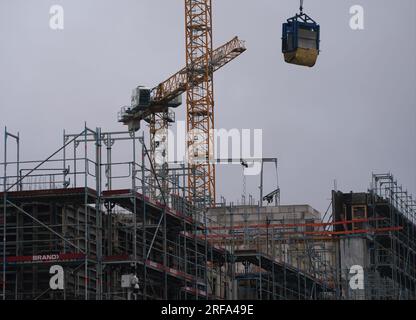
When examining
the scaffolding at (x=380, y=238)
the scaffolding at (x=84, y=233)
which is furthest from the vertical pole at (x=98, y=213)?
the scaffolding at (x=380, y=238)

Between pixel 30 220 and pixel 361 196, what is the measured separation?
140 feet

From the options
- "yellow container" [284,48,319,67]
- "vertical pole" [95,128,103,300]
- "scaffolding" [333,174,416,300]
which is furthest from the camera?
"scaffolding" [333,174,416,300]

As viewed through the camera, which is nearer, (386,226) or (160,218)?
(160,218)

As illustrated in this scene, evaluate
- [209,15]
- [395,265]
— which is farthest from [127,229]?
[209,15]

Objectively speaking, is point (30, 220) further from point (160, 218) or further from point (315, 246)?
point (315, 246)

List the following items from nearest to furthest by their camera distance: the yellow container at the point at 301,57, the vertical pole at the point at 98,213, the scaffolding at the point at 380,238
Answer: the vertical pole at the point at 98,213
the yellow container at the point at 301,57
the scaffolding at the point at 380,238

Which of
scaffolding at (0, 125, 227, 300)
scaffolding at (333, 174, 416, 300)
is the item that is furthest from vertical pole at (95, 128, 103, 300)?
scaffolding at (333, 174, 416, 300)

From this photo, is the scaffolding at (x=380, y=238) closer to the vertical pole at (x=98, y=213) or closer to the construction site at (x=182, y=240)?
the construction site at (x=182, y=240)

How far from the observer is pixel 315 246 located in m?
96.4

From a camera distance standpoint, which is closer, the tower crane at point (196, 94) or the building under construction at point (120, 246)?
the building under construction at point (120, 246)

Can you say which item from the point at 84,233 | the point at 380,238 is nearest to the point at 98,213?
the point at 84,233


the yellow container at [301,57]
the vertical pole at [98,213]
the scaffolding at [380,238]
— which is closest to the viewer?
the vertical pole at [98,213]

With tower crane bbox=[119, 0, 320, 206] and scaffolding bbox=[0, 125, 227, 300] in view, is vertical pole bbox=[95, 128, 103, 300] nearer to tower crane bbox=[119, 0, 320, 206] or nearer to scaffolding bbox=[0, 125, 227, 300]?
scaffolding bbox=[0, 125, 227, 300]
